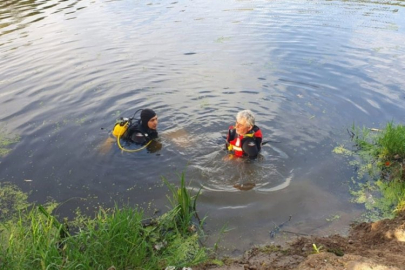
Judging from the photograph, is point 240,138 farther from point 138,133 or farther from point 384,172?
point 384,172

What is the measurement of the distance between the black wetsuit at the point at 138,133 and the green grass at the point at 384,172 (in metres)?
3.63

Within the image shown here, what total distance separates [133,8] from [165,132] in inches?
475

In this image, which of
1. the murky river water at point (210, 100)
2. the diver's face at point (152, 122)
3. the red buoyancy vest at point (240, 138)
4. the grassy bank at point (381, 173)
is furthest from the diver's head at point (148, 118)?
the grassy bank at point (381, 173)

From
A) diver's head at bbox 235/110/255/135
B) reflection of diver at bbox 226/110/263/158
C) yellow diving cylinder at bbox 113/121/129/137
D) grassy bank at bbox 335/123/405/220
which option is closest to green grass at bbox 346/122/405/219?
grassy bank at bbox 335/123/405/220

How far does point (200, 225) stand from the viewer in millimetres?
4426

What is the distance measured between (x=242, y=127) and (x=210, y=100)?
8.12ft

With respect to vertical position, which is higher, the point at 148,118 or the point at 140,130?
the point at 148,118

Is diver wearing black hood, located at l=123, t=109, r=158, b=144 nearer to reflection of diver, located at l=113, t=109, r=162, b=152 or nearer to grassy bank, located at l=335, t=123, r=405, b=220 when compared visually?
reflection of diver, located at l=113, t=109, r=162, b=152

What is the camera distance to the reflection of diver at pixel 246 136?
6023 mm

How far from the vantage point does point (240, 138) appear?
625cm

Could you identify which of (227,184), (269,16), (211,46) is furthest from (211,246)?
(269,16)

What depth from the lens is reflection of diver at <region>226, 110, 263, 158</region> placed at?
6.02m

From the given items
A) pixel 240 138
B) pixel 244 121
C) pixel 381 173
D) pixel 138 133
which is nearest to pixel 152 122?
pixel 138 133

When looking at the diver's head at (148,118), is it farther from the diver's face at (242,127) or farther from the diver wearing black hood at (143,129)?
the diver's face at (242,127)
